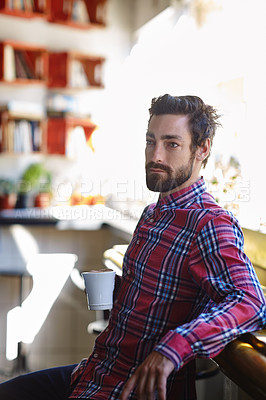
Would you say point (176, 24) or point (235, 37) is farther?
point (176, 24)

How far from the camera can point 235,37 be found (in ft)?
8.44

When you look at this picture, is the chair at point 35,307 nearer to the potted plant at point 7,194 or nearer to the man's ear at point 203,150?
the potted plant at point 7,194

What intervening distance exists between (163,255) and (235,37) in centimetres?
166

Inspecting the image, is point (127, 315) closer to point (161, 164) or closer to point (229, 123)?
point (161, 164)

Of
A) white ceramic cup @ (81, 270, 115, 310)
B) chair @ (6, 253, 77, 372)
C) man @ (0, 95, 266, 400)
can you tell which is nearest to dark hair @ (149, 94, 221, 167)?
man @ (0, 95, 266, 400)

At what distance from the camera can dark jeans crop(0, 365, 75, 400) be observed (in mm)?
1443

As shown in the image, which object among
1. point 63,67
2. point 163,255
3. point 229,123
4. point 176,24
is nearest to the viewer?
point 163,255

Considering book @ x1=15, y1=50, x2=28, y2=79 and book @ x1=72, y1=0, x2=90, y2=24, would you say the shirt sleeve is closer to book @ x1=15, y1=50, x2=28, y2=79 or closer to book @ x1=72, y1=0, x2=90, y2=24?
book @ x1=15, y1=50, x2=28, y2=79

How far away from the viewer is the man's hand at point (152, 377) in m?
1.01

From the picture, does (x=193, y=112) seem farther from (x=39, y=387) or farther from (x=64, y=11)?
(x=64, y=11)

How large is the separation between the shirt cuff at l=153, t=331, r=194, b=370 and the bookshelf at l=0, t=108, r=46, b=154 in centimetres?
347

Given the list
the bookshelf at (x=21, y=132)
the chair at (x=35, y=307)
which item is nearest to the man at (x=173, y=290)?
the chair at (x=35, y=307)

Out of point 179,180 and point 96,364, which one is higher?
point 179,180

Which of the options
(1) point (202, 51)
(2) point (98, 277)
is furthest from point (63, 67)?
(2) point (98, 277)
